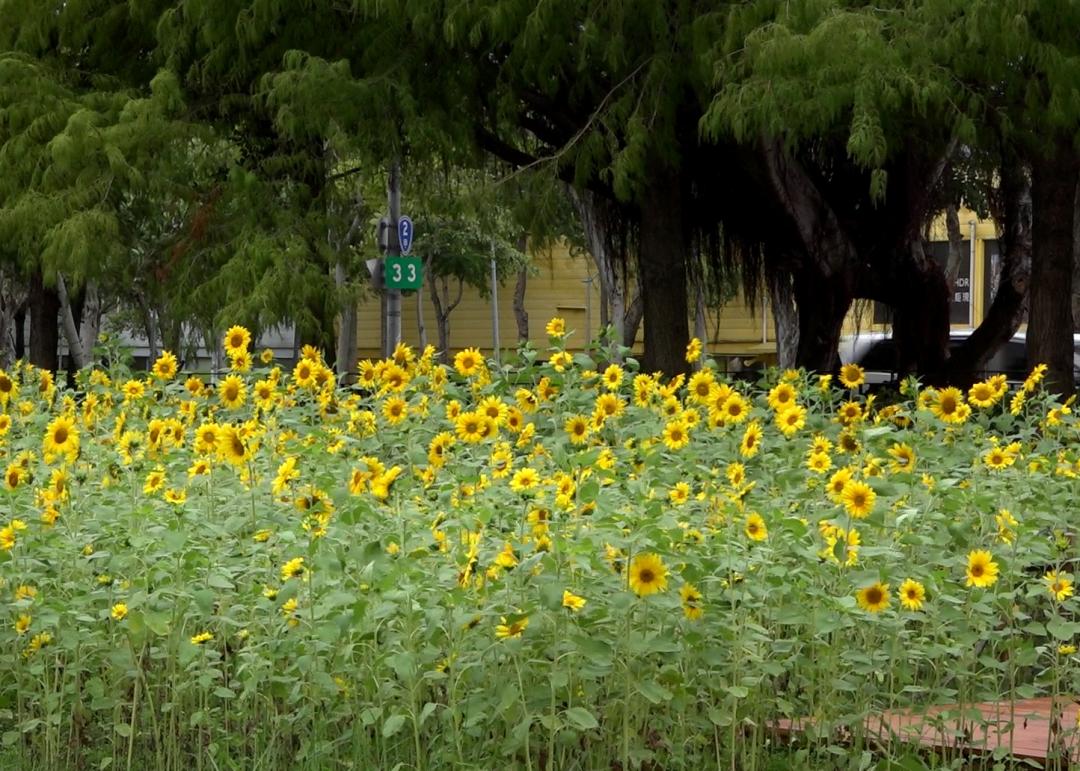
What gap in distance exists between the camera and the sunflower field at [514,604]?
4.93 m

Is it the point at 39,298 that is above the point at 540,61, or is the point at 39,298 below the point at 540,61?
below

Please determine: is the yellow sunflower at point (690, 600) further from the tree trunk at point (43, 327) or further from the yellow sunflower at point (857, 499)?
the tree trunk at point (43, 327)

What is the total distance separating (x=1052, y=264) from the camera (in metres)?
17.1

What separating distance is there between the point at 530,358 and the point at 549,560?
10.9 ft

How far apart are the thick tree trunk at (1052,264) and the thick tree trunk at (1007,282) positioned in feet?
7.31

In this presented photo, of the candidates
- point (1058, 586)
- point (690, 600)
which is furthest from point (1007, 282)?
point (690, 600)

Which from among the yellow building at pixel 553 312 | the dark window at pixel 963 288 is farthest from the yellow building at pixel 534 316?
the dark window at pixel 963 288

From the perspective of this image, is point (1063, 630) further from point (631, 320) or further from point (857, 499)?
point (631, 320)

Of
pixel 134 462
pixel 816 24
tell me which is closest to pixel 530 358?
pixel 134 462

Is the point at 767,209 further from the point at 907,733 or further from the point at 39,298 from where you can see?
the point at 907,733

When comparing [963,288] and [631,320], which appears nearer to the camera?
[631,320]

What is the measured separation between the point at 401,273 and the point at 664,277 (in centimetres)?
425

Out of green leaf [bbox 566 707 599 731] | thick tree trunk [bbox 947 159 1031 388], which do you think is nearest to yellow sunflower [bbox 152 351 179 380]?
green leaf [bbox 566 707 599 731]

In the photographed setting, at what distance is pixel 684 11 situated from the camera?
16.0 meters
